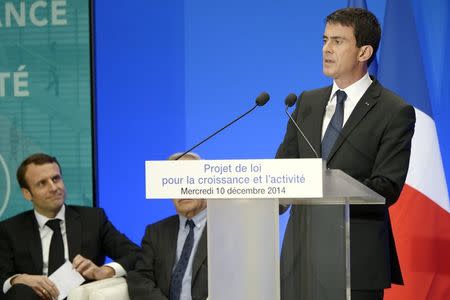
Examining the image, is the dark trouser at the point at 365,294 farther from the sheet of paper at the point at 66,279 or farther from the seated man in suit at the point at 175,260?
the sheet of paper at the point at 66,279

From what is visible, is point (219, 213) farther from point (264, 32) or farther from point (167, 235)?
point (264, 32)

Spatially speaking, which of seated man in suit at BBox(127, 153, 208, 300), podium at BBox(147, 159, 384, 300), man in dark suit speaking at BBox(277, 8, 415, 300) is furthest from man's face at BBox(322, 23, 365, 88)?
seated man in suit at BBox(127, 153, 208, 300)

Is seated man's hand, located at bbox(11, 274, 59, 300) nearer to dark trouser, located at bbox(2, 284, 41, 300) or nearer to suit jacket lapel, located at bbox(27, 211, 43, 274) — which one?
dark trouser, located at bbox(2, 284, 41, 300)

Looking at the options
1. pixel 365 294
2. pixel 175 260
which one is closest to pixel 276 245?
pixel 365 294

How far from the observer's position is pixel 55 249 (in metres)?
4.77

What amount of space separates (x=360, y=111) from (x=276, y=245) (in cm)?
88

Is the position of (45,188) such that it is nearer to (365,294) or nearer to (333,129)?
(333,129)

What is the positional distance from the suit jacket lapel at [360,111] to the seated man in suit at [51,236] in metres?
2.01

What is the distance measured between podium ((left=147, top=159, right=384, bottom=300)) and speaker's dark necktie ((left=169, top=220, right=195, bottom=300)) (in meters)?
1.90

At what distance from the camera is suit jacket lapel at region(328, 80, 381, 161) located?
3.06 metres

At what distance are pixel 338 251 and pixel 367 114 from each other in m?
0.76

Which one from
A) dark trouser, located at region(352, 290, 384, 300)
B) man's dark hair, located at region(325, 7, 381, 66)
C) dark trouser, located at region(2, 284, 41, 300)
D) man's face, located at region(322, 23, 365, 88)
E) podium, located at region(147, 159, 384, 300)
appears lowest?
dark trouser, located at region(2, 284, 41, 300)

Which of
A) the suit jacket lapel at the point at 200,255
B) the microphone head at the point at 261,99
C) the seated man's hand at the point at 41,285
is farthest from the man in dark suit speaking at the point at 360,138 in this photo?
the seated man's hand at the point at 41,285

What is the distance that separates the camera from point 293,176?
2.33 metres
